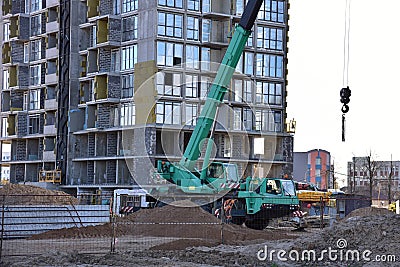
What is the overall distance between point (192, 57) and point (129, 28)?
6026 mm

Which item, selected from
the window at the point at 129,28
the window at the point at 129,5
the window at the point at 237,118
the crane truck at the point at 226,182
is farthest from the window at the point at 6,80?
the crane truck at the point at 226,182

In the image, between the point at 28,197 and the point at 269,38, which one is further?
the point at 269,38

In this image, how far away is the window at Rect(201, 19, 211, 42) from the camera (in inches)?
2768

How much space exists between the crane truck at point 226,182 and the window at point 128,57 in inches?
1027

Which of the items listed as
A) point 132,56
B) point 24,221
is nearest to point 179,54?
point 132,56

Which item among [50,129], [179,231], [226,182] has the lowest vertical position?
[179,231]

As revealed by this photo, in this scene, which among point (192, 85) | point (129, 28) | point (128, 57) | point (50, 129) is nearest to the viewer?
point (128, 57)

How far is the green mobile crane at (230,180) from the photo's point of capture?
39094 mm

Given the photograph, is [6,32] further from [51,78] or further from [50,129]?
[50,129]

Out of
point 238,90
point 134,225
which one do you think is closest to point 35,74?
point 238,90

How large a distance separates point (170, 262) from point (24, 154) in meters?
65.1

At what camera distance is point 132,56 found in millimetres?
68812

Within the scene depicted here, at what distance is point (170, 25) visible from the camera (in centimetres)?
6781

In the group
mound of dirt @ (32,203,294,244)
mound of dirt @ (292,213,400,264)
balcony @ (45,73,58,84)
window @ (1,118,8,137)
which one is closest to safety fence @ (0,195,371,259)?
mound of dirt @ (32,203,294,244)
